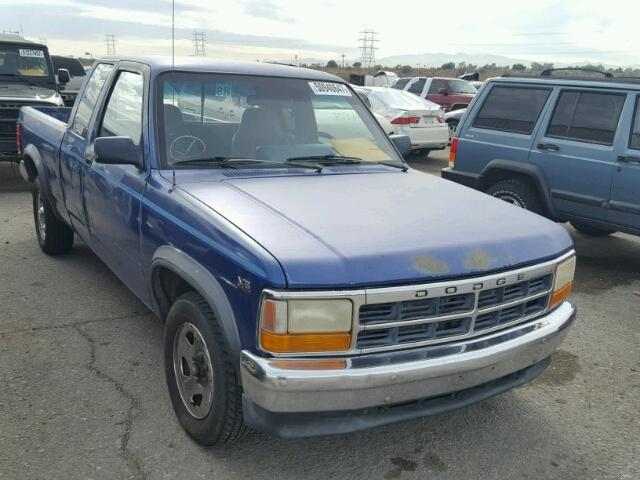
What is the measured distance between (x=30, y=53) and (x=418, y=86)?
38.8 feet

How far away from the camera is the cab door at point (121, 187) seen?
3332 millimetres

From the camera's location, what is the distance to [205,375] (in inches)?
108

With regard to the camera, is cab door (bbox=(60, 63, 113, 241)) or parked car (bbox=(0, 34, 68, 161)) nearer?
cab door (bbox=(60, 63, 113, 241))

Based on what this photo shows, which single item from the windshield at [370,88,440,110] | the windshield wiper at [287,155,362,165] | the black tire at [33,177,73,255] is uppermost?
the windshield wiper at [287,155,362,165]

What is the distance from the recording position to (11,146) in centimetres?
861

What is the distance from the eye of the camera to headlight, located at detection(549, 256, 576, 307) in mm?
2871

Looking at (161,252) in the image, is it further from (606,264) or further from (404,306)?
(606,264)

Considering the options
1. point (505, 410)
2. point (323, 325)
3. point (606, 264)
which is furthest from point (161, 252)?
point (606, 264)

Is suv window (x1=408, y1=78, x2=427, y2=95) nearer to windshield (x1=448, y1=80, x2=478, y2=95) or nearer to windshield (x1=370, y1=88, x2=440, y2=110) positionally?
windshield (x1=448, y1=80, x2=478, y2=95)

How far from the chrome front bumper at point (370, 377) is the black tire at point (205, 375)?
183 mm

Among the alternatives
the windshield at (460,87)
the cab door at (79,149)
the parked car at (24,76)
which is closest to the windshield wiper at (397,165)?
the cab door at (79,149)

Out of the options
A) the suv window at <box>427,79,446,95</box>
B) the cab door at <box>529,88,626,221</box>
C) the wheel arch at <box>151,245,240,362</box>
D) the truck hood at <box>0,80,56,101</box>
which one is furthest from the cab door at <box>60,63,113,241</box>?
the suv window at <box>427,79,446,95</box>

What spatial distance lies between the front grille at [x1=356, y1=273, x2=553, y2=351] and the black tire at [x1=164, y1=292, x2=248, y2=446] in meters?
0.59

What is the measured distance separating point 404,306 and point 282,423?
0.66m
